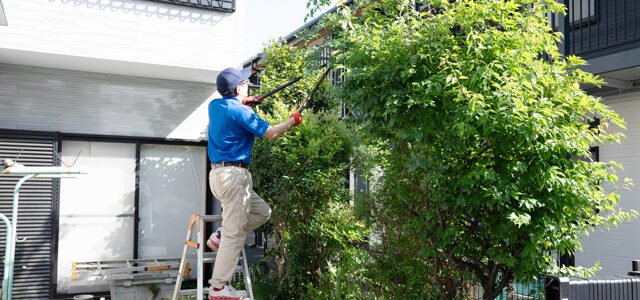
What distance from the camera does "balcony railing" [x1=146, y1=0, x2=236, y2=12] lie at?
7328 mm

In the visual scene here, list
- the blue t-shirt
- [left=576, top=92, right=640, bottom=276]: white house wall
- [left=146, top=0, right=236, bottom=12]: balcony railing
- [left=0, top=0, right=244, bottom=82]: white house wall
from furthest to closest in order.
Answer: [left=576, top=92, right=640, bottom=276]: white house wall
[left=146, top=0, right=236, bottom=12]: balcony railing
[left=0, top=0, right=244, bottom=82]: white house wall
the blue t-shirt

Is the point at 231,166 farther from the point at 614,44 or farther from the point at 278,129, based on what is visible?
the point at 614,44

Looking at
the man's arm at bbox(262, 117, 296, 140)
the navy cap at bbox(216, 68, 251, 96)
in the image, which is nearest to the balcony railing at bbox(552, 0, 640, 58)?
the man's arm at bbox(262, 117, 296, 140)

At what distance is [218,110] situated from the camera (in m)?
4.70

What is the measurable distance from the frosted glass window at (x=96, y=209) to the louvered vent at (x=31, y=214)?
0.31 m

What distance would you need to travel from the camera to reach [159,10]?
7191mm

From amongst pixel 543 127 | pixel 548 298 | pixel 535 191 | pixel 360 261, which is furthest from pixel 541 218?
pixel 360 261

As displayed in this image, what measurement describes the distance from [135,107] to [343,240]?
3.90 meters

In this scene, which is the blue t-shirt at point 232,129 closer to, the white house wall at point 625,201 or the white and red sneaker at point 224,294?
the white and red sneaker at point 224,294

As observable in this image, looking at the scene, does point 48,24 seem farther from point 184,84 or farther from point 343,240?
point 343,240

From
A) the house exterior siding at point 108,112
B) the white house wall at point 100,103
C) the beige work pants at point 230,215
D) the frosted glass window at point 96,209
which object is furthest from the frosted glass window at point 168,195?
the beige work pants at point 230,215

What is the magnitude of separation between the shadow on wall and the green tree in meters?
4.17

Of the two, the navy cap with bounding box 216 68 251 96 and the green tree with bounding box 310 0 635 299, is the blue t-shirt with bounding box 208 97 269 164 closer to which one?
the navy cap with bounding box 216 68 251 96

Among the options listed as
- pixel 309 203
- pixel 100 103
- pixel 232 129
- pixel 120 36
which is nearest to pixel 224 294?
pixel 232 129
